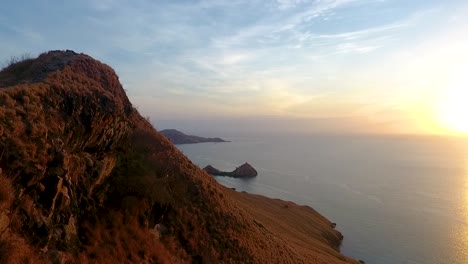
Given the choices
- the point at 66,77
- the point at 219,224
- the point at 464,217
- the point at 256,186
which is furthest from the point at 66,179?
the point at 256,186

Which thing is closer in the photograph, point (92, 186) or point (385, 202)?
point (92, 186)

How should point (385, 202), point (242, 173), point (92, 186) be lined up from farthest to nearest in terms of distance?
point (242, 173) → point (385, 202) → point (92, 186)

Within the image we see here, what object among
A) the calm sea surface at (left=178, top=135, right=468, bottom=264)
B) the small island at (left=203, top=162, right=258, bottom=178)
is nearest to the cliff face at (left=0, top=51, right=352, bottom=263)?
the calm sea surface at (left=178, top=135, right=468, bottom=264)

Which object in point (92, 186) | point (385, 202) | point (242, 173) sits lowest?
point (242, 173)

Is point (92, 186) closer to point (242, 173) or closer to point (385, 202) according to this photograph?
point (385, 202)

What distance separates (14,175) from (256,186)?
109196 millimetres

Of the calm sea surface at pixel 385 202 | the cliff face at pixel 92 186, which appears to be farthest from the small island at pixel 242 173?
the cliff face at pixel 92 186

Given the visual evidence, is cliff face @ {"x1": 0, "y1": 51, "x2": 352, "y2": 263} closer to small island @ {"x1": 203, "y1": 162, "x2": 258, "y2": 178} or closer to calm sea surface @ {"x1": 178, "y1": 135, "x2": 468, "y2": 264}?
calm sea surface @ {"x1": 178, "y1": 135, "x2": 468, "y2": 264}

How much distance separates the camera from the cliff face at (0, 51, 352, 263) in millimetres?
11876

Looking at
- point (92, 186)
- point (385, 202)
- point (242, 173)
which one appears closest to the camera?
point (92, 186)

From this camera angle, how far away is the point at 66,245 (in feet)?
43.0

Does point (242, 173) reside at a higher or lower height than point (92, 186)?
lower

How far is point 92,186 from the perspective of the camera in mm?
16297

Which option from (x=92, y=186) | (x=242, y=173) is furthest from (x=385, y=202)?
(x=92, y=186)
